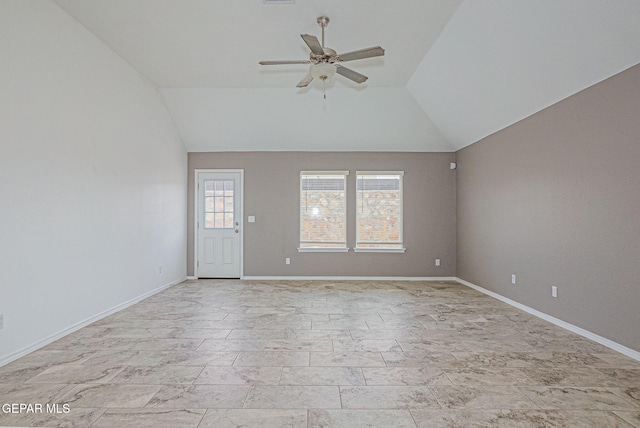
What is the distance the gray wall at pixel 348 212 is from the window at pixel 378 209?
5.0 inches

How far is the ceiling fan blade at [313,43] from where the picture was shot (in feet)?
9.14

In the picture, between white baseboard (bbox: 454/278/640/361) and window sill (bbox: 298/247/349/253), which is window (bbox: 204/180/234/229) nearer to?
window sill (bbox: 298/247/349/253)

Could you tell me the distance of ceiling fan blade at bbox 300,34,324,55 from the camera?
279 cm

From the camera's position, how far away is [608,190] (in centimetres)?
315

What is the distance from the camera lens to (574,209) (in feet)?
11.7

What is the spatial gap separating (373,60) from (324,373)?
12.6 feet

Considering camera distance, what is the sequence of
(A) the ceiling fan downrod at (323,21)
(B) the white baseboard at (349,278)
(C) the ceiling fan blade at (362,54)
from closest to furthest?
(C) the ceiling fan blade at (362,54)
(A) the ceiling fan downrod at (323,21)
(B) the white baseboard at (349,278)

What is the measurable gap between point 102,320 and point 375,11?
14.9 feet

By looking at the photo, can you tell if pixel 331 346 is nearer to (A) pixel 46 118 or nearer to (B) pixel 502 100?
(A) pixel 46 118

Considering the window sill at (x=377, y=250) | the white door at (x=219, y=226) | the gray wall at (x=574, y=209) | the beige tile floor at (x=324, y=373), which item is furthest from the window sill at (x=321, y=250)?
the gray wall at (x=574, y=209)

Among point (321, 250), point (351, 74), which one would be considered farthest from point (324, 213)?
point (351, 74)

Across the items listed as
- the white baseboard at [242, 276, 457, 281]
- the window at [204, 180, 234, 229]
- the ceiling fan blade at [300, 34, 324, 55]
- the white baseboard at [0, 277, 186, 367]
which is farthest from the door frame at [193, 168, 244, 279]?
the ceiling fan blade at [300, 34, 324, 55]

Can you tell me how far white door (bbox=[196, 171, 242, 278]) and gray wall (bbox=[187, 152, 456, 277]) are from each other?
161 mm

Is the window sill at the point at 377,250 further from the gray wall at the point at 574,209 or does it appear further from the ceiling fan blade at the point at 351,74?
the ceiling fan blade at the point at 351,74
